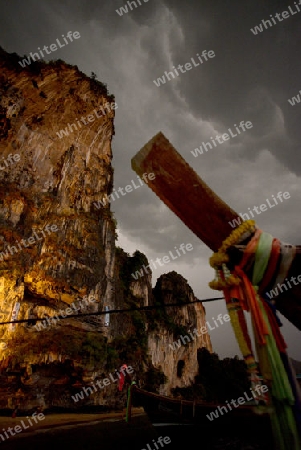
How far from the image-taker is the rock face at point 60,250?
10.4 metres

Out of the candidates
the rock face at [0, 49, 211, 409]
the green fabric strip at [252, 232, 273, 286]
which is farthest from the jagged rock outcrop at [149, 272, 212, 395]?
the green fabric strip at [252, 232, 273, 286]

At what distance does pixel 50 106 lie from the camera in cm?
1697

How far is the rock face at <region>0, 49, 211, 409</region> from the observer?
1038 centimetres

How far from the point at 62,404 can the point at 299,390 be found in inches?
487

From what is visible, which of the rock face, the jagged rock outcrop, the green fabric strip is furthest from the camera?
the jagged rock outcrop

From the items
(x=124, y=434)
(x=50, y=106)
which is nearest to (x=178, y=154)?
(x=124, y=434)

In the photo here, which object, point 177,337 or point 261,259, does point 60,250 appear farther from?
point 177,337

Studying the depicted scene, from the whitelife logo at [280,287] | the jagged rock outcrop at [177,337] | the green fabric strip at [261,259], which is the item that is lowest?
the jagged rock outcrop at [177,337]

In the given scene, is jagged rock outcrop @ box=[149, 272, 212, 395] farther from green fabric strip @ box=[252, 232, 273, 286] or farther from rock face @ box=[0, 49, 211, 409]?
green fabric strip @ box=[252, 232, 273, 286]

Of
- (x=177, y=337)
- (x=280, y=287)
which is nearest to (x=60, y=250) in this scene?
(x=280, y=287)

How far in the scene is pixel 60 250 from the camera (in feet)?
44.5

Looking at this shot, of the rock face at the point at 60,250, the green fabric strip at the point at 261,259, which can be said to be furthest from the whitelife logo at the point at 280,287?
the rock face at the point at 60,250

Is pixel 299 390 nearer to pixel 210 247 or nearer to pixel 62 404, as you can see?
pixel 210 247

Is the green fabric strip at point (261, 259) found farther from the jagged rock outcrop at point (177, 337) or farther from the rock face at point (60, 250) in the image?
the jagged rock outcrop at point (177, 337)
